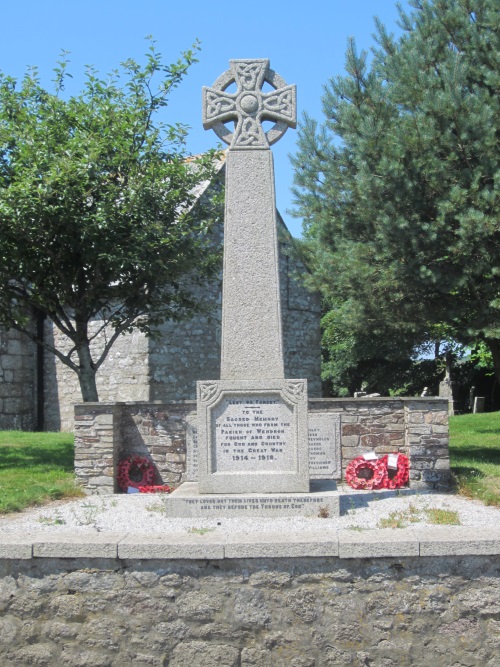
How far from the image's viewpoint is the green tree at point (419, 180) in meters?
11.2

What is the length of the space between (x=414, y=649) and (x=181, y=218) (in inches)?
332

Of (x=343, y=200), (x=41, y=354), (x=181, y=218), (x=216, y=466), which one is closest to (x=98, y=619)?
(x=216, y=466)

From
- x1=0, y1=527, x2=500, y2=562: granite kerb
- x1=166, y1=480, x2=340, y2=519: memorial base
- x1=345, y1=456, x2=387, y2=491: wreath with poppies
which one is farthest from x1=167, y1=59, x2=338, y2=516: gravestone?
x1=345, y1=456, x2=387, y2=491: wreath with poppies

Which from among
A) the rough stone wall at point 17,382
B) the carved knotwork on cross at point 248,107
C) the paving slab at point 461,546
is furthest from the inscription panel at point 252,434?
the rough stone wall at point 17,382

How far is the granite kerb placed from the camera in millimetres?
5262

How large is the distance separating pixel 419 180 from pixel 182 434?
541 centimetres

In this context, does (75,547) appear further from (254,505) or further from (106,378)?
(106,378)

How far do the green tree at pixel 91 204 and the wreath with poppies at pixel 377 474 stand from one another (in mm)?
4379

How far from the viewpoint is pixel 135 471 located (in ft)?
33.8

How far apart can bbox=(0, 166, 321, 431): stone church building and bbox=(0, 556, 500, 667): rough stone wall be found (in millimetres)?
10356

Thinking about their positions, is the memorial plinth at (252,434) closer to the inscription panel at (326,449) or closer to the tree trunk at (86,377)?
the inscription panel at (326,449)

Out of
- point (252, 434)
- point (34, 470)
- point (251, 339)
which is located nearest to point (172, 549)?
point (252, 434)

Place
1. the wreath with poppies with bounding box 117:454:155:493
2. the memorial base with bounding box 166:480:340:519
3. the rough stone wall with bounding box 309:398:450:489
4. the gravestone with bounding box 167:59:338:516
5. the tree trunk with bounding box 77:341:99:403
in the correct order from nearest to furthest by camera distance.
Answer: the memorial base with bounding box 166:480:340:519 < the gravestone with bounding box 167:59:338:516 < the rough stone wall with bounding box 309:398:450:489 < the wreath with poppies with bounding box 117:454:155:493 < the tree trunk with bounding box 77:341:99:403

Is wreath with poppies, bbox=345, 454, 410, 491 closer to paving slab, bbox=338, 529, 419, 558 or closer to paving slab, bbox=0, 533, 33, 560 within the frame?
paving slab, bbox=338, 529, 419, 558
